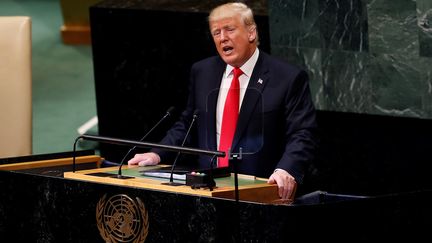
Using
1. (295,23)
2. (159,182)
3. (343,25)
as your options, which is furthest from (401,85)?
(159,182)

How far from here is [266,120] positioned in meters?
5.50

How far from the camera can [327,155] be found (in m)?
7.46

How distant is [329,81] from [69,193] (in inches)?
109

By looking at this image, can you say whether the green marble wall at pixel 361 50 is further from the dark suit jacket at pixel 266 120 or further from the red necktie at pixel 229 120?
the red necktie at pixel 229 120

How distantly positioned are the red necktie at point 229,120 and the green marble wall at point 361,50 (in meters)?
1.68

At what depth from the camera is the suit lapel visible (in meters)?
5.36

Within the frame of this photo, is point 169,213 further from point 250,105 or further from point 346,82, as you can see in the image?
point 346,82

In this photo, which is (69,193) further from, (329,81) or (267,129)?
(329,81)

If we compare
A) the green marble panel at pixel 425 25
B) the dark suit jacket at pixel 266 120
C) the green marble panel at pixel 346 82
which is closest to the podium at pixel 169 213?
the dark suit jacket at pixel 266 120

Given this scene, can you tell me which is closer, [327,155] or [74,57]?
[327,155]

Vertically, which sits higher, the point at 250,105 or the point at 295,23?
the point at 295,23

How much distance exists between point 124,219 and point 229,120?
97 centimetres

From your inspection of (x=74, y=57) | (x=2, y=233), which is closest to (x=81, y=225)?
(x=2, y=233)

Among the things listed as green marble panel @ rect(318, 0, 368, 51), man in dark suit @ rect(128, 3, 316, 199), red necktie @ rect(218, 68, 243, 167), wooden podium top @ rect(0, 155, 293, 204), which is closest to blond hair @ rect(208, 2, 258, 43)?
man in dark suit @ rect(128, 3, 316, 199)
